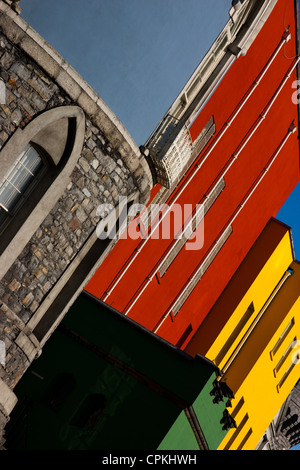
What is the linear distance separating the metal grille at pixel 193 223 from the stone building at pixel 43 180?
592cm

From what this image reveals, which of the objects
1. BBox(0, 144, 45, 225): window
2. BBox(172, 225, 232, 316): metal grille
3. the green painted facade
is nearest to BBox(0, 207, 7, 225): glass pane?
BBox(0, 144, 45, 225): window

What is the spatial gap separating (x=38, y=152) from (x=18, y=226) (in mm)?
1004

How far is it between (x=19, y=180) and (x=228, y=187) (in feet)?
31.3

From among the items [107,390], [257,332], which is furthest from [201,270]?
[107,390]

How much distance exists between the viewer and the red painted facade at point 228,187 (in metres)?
15.5

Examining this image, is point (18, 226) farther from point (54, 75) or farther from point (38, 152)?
point (54, 75)

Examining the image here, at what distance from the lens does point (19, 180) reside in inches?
357

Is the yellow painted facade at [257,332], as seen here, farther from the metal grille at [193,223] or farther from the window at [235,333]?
the metal grille at [193,223]

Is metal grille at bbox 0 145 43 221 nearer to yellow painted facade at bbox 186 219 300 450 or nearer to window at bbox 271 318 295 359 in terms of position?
yellow painted facade at bbox 186 219 300 450

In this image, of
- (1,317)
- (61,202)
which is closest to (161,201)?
(61,202)

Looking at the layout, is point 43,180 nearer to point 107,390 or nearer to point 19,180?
point 19,180

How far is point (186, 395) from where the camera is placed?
1162cm

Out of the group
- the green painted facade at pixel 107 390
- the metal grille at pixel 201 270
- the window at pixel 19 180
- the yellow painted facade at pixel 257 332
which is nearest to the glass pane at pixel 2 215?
the window at pixel 19 180

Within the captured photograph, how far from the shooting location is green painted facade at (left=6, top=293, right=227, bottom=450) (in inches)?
440
